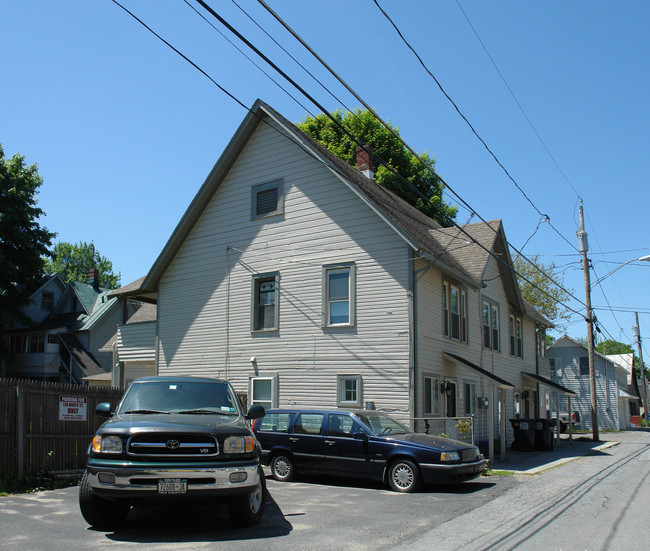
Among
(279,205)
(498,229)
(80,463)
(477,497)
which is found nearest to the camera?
(477,497)

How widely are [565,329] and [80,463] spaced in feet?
145

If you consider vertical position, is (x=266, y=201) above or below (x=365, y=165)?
below

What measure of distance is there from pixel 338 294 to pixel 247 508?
10860 millimetres

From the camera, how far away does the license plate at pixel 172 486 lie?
23.7 ft

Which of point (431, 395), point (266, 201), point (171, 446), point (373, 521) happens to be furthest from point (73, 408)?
point (431, 395)

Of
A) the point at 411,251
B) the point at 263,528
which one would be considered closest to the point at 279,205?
the point at 411,251

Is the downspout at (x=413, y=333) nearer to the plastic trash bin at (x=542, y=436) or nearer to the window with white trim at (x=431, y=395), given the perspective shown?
the window with white trim at (x=431, y=395)

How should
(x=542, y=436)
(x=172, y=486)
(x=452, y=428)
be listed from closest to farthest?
(x=172, y=486) → (x=452, y=428) → (x=542, y=436)

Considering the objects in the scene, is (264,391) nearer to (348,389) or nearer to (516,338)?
(348,389)

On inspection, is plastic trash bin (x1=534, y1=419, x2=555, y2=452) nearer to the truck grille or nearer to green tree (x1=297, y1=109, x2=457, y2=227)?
green tree (x1=297, y1=109, x2=457, y2=227)

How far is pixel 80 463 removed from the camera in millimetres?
13328

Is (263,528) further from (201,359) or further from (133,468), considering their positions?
(201,359)

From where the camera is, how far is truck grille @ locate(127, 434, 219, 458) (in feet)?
24.5

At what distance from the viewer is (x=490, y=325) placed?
23.9 meters
